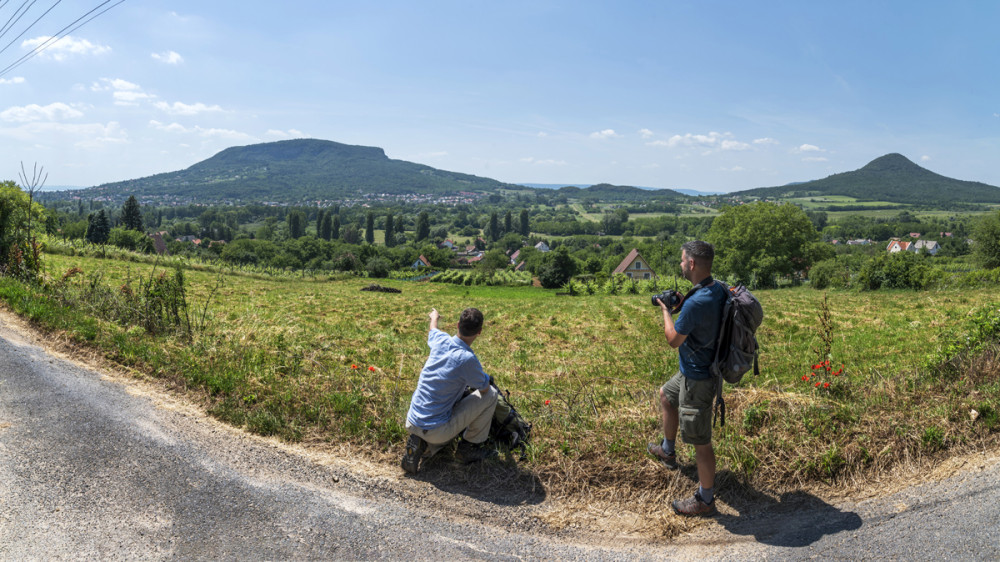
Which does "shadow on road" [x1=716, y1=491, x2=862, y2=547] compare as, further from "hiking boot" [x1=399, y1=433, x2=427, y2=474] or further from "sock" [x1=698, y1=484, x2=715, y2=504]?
"hiking boot" [x1=399, y1=433, x2=427, y2=474]

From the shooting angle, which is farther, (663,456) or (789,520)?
(663,456)

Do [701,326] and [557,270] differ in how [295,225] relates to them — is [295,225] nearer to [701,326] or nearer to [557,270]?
[557,270]

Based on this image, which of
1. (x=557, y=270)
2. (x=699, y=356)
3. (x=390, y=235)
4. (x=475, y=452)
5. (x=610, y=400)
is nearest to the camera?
(x=699, y=356)

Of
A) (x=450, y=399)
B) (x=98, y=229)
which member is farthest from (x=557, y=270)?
(x=98, y=229)

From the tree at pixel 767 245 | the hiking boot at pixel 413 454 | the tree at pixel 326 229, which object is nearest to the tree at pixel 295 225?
the tree at pixel 326 229

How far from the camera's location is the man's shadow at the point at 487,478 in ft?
15.4

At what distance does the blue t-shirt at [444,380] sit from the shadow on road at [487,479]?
555 millimetres

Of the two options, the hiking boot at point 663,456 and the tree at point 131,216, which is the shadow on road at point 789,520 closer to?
the hiking boot at point 663,456

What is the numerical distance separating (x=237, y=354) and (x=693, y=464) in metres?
6.56

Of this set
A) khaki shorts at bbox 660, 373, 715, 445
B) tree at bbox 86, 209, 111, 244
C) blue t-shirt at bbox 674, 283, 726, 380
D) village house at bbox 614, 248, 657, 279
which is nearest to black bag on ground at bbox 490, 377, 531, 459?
khaki shorts at bbox 660, 373, 715, 445

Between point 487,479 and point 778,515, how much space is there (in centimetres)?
254

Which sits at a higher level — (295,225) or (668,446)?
(295,225)

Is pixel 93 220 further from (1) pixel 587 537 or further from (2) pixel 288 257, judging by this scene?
(1) pixel 587 537

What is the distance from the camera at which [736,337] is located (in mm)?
4078
